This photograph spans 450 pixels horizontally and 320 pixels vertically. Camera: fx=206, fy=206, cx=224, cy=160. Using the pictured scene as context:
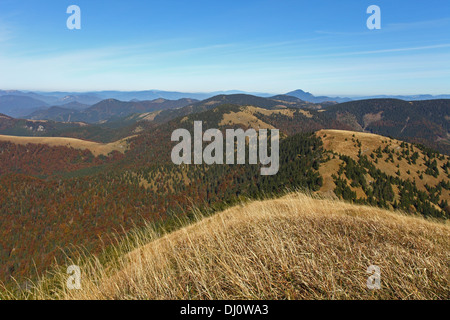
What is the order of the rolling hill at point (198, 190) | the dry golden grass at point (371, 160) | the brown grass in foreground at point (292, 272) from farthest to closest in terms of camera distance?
1. the dry golden grass at point (371, 160)
2. the rolling hill at point (198, 190)
3. the brown grass in foreground at point (292, 272)

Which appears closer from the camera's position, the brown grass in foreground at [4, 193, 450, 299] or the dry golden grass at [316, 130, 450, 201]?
the brown grass in foreground at [4, 193, 450, 299]

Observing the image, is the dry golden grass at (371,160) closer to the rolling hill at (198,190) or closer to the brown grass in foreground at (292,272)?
the rolling hill at (198,190)

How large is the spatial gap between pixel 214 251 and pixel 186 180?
195 m

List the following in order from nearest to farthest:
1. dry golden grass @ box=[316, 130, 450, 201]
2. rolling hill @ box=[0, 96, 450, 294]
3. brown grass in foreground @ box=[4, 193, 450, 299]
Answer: brown grass in foreground @ box=[4, 193, 450, 299] < rolling hill @ box=[0, 96, 450, 294] < dry golden grass @ box=[316, 130, 450, 201]

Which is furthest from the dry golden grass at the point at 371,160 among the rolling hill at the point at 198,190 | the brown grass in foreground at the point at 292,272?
the brown grass in foreground at the point at 292,272

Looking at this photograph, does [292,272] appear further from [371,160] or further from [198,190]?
[198,190]

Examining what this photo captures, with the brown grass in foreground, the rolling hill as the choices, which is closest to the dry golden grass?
the rolling hill

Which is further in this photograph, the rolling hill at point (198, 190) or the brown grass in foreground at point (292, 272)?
the rolling hill at point (198, 190)

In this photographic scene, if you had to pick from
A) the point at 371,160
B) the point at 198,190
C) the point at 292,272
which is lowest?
the point at 198,190

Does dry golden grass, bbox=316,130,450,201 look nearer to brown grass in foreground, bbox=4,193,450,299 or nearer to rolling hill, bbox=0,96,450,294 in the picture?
rolling hill, bbox=0,96,450,294

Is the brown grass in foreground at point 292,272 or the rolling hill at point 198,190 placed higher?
the brown grass in foreground at point 292,272

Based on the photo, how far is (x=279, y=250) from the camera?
443 cm

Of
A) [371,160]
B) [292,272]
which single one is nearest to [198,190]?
[371,160]

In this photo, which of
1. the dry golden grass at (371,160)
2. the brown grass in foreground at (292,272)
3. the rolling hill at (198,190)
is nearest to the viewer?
the brown grass in foreground at (292,272)
